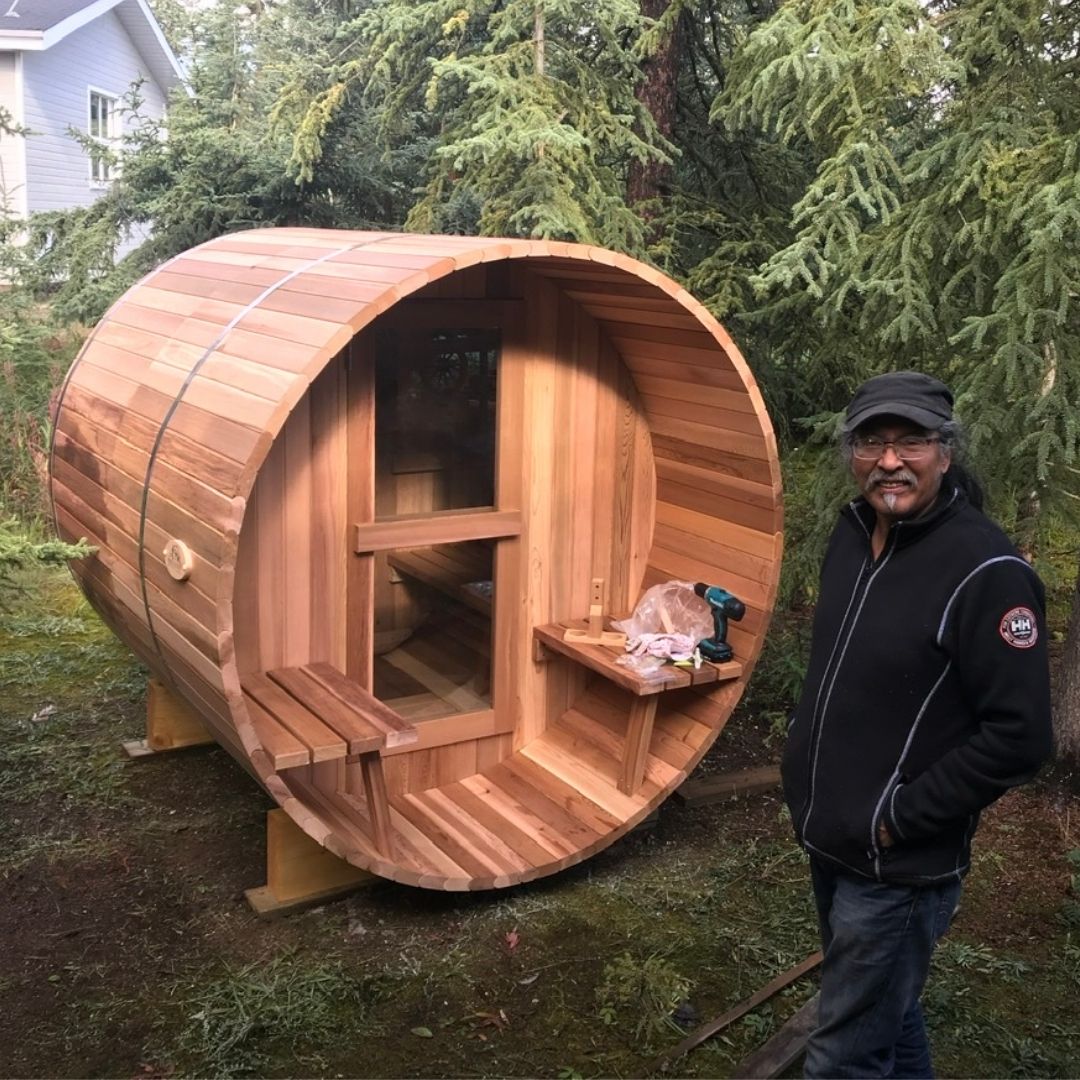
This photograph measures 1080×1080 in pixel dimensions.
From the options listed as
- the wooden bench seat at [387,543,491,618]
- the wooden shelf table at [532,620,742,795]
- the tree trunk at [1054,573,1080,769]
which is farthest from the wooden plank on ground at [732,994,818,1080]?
the tree trunk at [1054,573,1080,769]

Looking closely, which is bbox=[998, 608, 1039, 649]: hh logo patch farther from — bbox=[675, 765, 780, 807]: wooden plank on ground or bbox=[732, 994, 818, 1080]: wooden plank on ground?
bbox=[675, 765, 780, 807]: wooden plank on ground

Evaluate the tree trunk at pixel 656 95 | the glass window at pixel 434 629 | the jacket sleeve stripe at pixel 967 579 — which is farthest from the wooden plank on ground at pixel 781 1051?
the tree trunk at pixel 656 95

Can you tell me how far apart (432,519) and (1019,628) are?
8.45ft

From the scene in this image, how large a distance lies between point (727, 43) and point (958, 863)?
6.26 meters

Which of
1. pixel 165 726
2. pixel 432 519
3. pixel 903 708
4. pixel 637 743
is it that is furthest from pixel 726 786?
pixel 903 708

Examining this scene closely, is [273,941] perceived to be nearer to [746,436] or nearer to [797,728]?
[797,728]

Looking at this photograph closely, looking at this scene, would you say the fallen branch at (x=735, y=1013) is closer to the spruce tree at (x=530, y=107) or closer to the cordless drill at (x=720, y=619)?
the cordless drill at (x=720, y=619)

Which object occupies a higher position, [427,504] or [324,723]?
[427,504]

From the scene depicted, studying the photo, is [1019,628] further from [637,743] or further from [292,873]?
[292,873]

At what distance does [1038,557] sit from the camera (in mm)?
5766

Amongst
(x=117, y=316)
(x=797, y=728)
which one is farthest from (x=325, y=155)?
(x=797, y=728)

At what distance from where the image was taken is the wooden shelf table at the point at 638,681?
14.0 feet

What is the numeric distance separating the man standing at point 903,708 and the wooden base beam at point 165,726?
3.50 metres

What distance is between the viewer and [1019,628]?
2176mm
